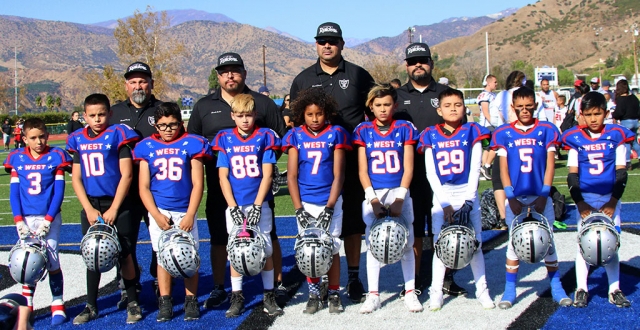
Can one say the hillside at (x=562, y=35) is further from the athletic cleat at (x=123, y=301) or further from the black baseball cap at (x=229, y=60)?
the athletic cleat at (x=123, y=301)

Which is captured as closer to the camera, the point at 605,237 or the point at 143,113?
the point at 605,237

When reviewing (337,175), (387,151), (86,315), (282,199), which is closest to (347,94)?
(387,151)

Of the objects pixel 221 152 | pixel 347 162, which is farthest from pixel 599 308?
pixel 221 152

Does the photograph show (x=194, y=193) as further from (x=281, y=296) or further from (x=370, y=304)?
(x=370, y=304)

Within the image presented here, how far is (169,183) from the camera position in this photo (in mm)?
4707

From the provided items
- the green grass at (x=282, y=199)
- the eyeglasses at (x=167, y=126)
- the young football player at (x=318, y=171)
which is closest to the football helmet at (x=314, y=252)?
the young football player at (x=318, y=171)

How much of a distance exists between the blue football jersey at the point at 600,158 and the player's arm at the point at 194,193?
2.79 m

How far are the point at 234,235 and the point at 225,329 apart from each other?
65 centimetres

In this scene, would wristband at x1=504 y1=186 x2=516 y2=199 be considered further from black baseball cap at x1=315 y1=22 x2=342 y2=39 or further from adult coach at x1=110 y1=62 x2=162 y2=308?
adult coach at x1=110 y1=62 x2=162 y2=308

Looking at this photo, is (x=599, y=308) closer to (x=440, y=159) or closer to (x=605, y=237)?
(x=605, y=237)

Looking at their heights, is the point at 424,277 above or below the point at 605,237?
below

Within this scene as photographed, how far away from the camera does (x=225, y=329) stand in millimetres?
4418

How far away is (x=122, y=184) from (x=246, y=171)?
0.92 metres

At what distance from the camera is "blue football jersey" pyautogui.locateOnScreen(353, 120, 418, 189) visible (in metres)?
4.80
